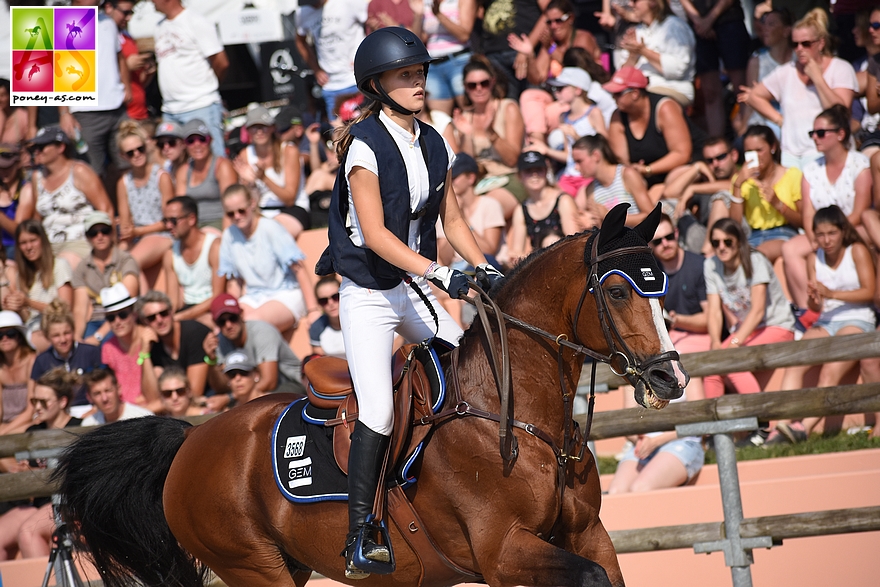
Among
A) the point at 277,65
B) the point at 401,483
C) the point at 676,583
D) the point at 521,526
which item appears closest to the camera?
the point at 521,526

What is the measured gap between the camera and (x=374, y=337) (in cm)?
425

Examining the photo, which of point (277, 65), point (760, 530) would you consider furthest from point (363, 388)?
point (277, 65)

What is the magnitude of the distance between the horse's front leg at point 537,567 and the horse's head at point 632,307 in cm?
65

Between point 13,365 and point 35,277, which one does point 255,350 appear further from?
point 35,277

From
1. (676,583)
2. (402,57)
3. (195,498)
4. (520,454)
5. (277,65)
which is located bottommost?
(676,583)

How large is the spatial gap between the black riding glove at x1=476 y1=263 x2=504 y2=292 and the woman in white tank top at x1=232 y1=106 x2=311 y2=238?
6140 millimetres

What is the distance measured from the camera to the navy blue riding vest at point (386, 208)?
414cm

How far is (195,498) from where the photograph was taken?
4.88m

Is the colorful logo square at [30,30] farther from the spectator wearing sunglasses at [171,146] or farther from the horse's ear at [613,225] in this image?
the horse's ear at [613,225]

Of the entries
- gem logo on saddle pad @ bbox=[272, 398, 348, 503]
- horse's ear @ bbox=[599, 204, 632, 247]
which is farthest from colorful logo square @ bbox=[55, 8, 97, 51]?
horse's ear @ bbox=[599, 204, 632, 247]

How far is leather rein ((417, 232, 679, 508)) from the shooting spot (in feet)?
12.5

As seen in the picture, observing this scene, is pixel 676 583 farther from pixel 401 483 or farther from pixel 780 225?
pixel 780 225

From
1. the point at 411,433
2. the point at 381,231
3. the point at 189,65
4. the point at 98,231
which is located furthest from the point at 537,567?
the point at 189,65

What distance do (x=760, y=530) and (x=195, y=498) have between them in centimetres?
288
